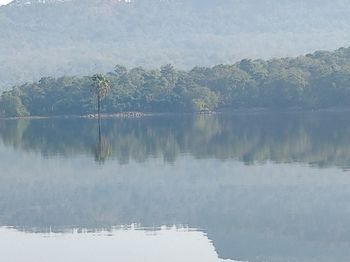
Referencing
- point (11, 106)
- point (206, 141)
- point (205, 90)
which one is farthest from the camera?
point (11, 106)

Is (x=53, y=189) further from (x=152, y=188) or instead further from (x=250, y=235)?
(x=250, y=235)

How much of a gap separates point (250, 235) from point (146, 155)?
25.5m

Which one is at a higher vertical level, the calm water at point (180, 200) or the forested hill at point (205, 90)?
the forested hill at point (205, 90)

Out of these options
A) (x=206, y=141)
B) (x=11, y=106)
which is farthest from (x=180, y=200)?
(x=11, y=106)

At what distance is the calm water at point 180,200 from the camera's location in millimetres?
28625

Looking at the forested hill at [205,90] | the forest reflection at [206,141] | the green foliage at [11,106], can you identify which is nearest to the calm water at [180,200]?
the forest reflection at [206,141]

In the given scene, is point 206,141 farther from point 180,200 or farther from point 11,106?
point 11,106

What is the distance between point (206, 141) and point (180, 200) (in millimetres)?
26970

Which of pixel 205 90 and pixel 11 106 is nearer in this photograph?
pixel 205 90

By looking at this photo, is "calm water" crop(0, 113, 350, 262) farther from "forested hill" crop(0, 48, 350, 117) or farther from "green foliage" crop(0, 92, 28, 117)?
"green foliage" crop(0, 92, 28, 117)

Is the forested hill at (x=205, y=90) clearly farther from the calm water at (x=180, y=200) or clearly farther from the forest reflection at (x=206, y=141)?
the calm water at (x=180, y=200)

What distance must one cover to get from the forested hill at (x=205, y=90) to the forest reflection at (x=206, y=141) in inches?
914

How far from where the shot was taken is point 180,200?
37.1 metres

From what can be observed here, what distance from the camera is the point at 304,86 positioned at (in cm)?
10938
